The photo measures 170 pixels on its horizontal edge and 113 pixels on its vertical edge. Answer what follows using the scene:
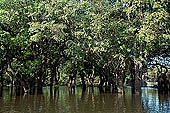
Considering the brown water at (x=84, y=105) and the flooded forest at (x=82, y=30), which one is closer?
the brown water at (x=84, y=105)

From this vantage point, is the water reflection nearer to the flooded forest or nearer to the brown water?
the brown water

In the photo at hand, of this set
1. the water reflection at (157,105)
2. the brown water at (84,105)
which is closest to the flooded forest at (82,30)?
the water reflection at (157,105)

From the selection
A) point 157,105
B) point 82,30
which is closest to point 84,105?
point 157,105

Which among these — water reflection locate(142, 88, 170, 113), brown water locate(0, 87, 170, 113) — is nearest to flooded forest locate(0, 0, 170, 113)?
water reflection locate(142, 88, 170, 113)

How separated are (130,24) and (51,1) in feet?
32.1

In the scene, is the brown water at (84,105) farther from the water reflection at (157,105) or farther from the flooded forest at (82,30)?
the flooded forest at (82,30)

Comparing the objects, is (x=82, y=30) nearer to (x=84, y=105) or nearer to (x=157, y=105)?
(x=84, y=105)

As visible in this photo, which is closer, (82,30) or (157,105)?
(157,105)

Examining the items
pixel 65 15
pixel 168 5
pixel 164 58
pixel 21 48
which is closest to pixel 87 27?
pixel 65 15

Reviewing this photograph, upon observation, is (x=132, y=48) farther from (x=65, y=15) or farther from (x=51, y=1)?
(x=51, y=1)

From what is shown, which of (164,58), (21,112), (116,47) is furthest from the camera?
(164,58)

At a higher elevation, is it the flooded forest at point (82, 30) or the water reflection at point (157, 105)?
the flooded forest at point (82, 30)

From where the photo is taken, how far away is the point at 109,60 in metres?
34.3

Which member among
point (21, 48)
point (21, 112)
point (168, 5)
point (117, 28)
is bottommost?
point (21, 112)
